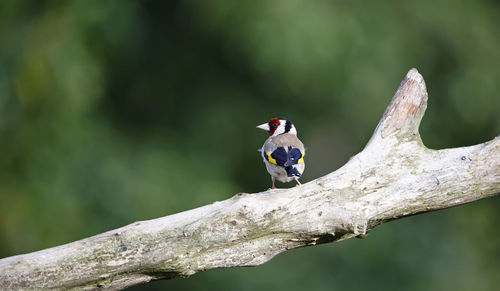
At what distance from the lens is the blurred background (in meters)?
9.13

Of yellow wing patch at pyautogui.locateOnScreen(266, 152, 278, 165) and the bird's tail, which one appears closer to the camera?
the bird's tail

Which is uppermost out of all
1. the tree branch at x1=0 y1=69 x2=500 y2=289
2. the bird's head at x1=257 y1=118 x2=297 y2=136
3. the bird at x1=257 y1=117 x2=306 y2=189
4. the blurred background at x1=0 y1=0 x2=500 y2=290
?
the blurred background at x1=0 y1=0 x2=500 y2=290

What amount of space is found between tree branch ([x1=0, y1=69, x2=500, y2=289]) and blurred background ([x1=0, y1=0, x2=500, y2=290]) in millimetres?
5321

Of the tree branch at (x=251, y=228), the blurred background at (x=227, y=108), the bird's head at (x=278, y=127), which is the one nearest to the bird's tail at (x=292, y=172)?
the tree branch at (x=251, y=228)

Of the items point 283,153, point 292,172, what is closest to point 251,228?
point 292,172

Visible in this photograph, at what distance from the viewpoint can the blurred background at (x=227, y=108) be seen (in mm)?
9133

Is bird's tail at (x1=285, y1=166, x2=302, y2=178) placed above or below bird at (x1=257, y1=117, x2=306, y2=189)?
below

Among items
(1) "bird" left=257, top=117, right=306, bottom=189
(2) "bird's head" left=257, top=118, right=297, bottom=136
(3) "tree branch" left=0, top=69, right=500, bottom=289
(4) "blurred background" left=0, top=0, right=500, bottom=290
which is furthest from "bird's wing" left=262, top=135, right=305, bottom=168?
(4) "blurred background" left=0, top=0, right=500, bottom=290

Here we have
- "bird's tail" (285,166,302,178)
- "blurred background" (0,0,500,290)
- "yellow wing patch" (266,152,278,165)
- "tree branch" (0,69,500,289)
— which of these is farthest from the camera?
"blurred background" (0,0,500,290)

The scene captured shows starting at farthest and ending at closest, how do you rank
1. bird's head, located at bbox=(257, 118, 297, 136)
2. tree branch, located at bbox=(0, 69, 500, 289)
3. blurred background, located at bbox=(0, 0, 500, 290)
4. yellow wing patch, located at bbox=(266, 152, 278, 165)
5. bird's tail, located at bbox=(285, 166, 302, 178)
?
blurred background, located at bbox=(0, 0, 500, 290)
bird's head, located at bbox=(257, 118, 297, 136)
yellow wing patch, located at bbox=(266, 152, 278, 165)
bird's tail, located at bbox=(285, 166, 302, 178)
tree branch, located at bbox=(0, 69, 500, 289)

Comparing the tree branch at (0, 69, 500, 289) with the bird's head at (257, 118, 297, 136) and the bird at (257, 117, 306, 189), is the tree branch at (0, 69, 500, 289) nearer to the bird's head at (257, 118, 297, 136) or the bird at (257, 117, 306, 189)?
the bird at (257, 117, 306, 189)

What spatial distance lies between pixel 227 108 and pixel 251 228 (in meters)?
6.80

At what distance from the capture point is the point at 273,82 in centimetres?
964

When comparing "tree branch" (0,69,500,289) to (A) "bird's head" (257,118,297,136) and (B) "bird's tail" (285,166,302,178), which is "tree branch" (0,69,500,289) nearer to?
(B) "bird's tail" (285,166,302,178)
